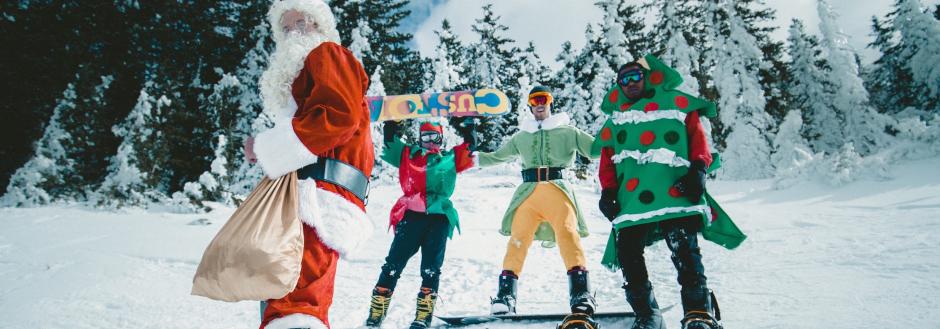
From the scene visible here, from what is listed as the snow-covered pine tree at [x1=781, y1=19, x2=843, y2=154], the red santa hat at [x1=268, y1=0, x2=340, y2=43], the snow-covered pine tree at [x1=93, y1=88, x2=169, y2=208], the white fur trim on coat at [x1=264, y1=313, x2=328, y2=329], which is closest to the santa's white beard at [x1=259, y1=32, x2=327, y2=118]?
the red santa hat at [x1=268, y1=0, x2=340, y2=43]

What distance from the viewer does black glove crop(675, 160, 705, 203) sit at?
2.59 metres

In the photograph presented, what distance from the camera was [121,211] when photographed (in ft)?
32.7

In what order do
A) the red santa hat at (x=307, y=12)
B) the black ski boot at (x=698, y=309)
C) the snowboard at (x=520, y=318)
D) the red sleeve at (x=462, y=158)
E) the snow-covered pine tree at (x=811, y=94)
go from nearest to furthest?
the red santa hat at (x=307, y=12) < the black ski boot at (x=698, y=309) < the snowboard at (x=520, y=318) < the red sleeve at (x=462, y=158) < the snow-covered pine tree at (x=811, y=94)

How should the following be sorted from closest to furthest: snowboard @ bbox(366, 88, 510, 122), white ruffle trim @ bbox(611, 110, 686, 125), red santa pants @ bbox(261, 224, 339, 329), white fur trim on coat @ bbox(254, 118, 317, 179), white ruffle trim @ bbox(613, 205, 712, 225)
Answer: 1. red santa pants @ bbox(261, 224, 339, 329)
2. white fur trim on coat @ bbox(254, 118, 317, 179)
3. white ruffle trim @ bbox(613, 205, 712, 225)
4. white ruffle trim @ bbox(611, 110, 686, 125)
5. snowboard @ bbox(366, 88, 510, 122)

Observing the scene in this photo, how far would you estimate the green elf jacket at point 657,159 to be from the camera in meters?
2.63

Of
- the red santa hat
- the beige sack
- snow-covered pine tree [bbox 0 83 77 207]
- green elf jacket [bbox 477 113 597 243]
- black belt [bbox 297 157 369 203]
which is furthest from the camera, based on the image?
snow-covered pine tree [bbox 0 83 77 207]

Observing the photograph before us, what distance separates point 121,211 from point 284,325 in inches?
439

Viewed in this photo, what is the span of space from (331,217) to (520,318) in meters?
1.92

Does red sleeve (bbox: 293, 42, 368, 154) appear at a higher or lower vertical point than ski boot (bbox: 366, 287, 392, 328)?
higher

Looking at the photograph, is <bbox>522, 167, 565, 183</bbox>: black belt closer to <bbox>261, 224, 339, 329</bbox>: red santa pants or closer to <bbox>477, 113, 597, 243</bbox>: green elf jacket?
<bbox>477, 113, 597, 243</bbox>: green elf jacket

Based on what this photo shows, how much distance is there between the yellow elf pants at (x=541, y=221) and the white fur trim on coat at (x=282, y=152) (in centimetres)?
216

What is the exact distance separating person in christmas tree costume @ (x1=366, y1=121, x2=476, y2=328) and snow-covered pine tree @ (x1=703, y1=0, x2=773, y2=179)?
2083cm

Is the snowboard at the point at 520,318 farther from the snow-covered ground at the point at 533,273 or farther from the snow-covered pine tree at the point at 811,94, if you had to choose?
the snow-covered pine tree at the point at 811,94

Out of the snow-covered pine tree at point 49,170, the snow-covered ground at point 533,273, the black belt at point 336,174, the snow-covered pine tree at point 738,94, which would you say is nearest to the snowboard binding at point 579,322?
the snow-covered ground at point 533,273
